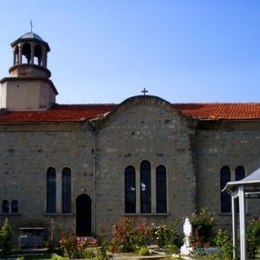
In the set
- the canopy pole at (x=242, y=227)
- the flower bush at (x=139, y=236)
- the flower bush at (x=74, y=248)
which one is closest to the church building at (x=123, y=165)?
the flower bush at (x=139, y=236)

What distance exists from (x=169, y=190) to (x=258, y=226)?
640cm

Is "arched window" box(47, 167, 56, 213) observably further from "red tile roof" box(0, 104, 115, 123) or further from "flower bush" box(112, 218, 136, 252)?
"flower bush" box(112, 218, 136, 252)

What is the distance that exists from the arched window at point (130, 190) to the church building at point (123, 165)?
0.06m

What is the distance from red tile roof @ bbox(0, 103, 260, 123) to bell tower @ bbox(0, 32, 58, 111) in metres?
1.15

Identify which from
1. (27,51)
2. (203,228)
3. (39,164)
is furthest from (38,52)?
(203,228)

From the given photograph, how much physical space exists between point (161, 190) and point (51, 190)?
6229 millimetres

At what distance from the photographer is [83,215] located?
29.9m

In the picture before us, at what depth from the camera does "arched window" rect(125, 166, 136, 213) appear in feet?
96.7

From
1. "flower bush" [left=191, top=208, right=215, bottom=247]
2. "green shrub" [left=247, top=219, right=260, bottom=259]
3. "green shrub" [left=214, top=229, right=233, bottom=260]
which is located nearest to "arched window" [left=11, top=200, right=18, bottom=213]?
"flower bush" [left=191, top=208, right=215, bottom=247]

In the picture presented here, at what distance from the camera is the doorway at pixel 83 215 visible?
29766 millimetres

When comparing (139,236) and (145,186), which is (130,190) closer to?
(145,186)

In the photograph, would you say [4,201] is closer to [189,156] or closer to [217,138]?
[189,156]

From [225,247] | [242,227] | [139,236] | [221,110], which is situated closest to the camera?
[242,227]

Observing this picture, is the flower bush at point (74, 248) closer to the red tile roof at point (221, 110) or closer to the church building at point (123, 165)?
the church building at point (123, 165)
